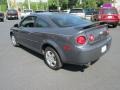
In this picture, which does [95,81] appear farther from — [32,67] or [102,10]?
[102,10]

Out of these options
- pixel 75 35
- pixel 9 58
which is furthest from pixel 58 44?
pixel 9 58

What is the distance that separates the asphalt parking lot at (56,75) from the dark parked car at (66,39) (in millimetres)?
381

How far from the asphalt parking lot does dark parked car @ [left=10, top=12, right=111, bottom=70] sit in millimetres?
381

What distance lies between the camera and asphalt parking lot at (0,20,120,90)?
4.91 m

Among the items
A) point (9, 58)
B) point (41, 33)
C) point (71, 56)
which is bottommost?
point (9, 58)

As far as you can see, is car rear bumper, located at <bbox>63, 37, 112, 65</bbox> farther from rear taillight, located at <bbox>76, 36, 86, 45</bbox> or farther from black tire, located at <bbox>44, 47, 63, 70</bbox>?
black tire, located at <bbox>44, 47, 63, 70</bbox>

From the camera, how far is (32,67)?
6.34 m

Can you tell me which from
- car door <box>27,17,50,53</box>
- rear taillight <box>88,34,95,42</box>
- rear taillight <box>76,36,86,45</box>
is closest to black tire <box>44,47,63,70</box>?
car door <box>27,17,50,53</box>

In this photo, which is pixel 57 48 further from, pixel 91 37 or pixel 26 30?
pixel 26 30

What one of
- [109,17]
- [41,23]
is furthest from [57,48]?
[109,17]

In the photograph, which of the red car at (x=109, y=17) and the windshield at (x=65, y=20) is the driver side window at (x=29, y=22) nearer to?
the windshield at (x=65, y=20)

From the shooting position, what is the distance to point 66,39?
5.32m

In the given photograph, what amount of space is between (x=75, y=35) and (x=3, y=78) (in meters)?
2.22

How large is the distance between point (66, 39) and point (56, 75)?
1.03m
